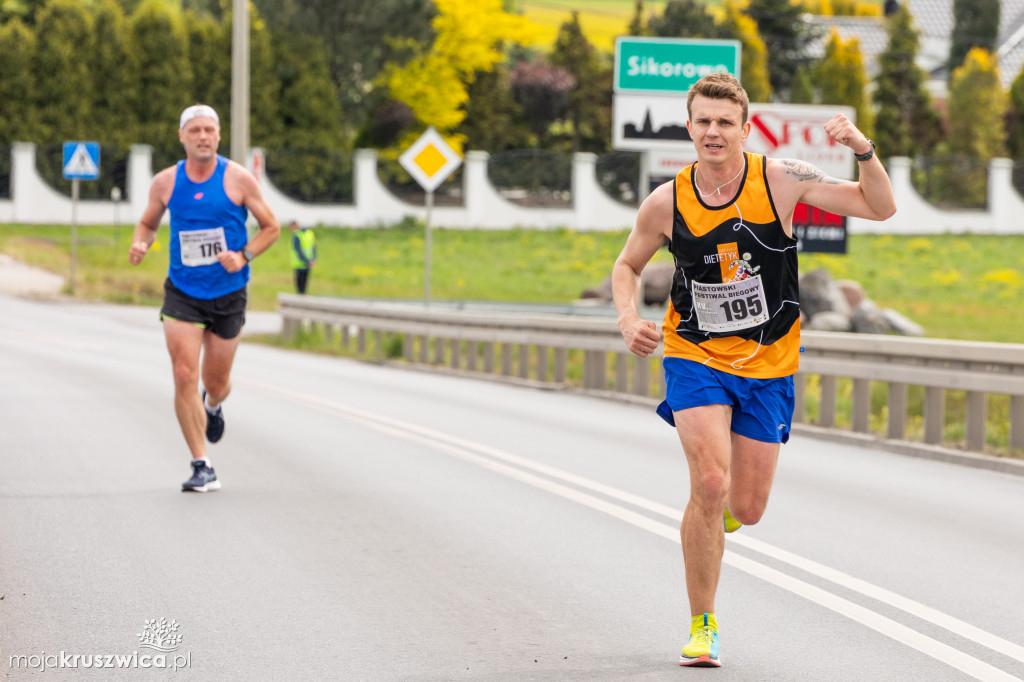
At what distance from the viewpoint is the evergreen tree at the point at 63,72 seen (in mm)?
50344

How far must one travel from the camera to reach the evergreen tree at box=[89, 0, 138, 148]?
51.4 m

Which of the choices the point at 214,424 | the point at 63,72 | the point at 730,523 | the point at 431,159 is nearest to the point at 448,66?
the point at 63,72

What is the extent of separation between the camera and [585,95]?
228ft

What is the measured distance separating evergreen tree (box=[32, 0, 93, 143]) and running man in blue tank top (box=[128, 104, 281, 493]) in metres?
43.1

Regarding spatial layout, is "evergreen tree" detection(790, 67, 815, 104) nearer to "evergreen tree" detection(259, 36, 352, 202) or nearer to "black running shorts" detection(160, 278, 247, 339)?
"evergreen tree" detection(259, 36, 352, 202)

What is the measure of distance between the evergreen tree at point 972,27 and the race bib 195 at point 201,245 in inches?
4398

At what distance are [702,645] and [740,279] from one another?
1.24 meters

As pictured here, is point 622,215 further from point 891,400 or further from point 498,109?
point 891,400

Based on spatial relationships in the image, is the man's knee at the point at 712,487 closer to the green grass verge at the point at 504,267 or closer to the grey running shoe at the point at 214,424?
the grey running shoe at the point at 214,424

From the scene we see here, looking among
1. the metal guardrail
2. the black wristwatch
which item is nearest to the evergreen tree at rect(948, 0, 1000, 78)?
the metal guardrail

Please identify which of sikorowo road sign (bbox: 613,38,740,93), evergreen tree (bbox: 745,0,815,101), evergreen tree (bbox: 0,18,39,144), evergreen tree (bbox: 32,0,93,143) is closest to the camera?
sikorowo road sign (bbox: 613,38,740,93)

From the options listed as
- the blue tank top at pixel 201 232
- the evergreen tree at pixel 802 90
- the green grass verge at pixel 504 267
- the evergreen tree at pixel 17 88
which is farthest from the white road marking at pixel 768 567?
the evergreen tree at pixel 802 90

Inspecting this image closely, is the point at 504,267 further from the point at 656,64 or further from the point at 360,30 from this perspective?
the point at 656,64

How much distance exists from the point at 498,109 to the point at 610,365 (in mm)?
47004
